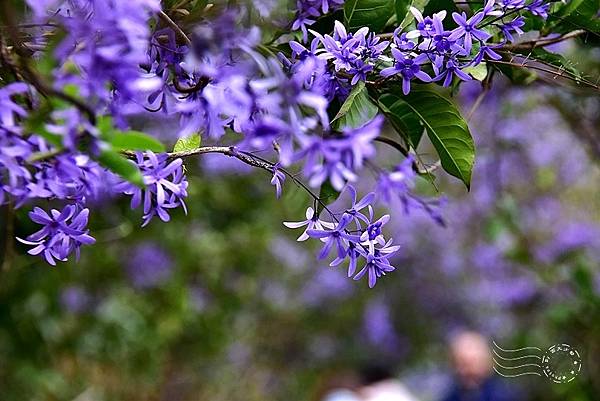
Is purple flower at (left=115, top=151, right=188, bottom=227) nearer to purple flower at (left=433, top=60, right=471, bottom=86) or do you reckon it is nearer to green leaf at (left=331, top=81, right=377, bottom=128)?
green leaf at (left=331, top=81, right=377, bottom=128)

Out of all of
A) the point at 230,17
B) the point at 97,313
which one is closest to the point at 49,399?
the point at 97,313

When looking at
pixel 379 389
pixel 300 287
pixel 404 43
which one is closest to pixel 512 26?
pixel 404 43

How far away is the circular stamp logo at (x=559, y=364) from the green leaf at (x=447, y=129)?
1.29m

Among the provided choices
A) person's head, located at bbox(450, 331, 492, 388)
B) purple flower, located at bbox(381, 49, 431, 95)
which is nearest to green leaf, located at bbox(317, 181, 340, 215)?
purple flower, located at bbox(381, 49, 431, 95)

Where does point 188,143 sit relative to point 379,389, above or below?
above

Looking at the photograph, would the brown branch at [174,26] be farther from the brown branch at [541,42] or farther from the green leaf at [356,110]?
the brown branch at [541,42]

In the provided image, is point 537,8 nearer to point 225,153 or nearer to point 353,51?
point 353,51

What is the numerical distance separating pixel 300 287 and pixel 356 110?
4.27m

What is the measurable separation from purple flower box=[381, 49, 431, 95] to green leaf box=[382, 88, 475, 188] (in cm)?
8

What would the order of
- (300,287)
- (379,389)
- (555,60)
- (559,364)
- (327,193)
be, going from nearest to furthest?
(327,193) → (555,60) → (559,364) → (379,389) → (300,287)

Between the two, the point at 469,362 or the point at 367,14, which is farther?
the point at 469,362

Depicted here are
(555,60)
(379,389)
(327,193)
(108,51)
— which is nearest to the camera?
(108,51)

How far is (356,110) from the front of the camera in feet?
2.71

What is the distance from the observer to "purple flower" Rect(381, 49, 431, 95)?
816mm
